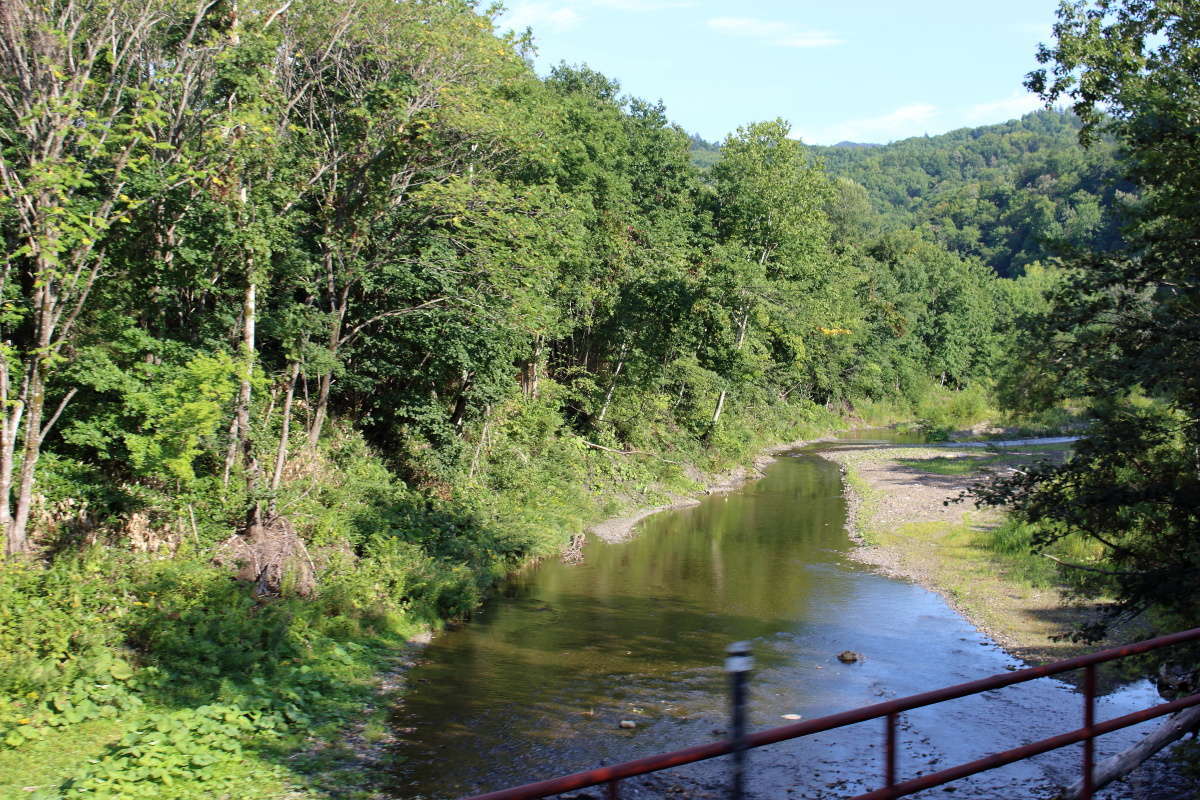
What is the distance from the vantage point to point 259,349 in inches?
748

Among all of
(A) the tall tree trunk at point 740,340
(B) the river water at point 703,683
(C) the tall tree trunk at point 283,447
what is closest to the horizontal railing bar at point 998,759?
(B) the river water at point 703,683

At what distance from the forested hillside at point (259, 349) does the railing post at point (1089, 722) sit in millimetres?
8227

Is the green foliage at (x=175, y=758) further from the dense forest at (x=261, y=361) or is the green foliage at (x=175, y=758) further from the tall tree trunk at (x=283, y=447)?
the tall tree trunk at (x=283, y=447)

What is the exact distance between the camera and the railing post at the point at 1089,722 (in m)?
5.17

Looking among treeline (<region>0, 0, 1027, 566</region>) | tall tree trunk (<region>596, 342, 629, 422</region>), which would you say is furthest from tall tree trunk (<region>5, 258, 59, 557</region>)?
tall tree trunk (<region>596, 342, 629, 422</region>)

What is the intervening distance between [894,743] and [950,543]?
22.1m

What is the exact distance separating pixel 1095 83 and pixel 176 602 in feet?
49.7

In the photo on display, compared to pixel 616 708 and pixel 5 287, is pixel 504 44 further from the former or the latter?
pixel 616 708

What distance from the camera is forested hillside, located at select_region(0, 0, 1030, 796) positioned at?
1198cm

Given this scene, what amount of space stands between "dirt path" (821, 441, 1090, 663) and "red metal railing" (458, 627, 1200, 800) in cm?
716

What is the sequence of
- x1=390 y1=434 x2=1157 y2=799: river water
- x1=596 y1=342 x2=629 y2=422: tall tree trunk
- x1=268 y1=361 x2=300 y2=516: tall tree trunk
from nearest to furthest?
x1=390 y1=434 x2=1157 y2=799: river water < x1=268 y1=361 x2=300 y2=516: tall tree trunk < x1=596 y1=342 x2=629 y2=422: tall tree trunk

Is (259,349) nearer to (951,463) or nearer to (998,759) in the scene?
(998,759)

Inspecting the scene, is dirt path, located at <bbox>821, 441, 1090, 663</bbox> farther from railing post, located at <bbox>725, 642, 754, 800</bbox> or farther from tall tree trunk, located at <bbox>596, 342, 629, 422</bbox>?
railing post, located at <bbox>725, 642, 754, 800</bbox>

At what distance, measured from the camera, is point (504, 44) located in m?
21.8
